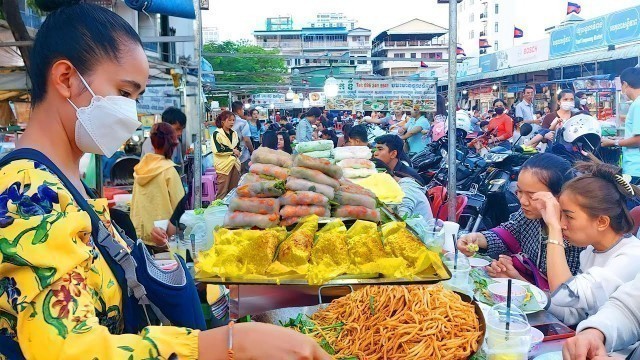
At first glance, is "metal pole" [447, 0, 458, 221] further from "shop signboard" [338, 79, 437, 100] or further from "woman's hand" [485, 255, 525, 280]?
"woman's hand" [485, 255, 525, 280]

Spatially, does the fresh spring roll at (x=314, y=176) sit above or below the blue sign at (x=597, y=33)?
below

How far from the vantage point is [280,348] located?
43.7 inches

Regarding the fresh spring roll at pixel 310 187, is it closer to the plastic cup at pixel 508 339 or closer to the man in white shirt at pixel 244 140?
the plastic cup at pixel 508 339

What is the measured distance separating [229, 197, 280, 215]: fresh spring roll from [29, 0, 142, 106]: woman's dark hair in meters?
1.47

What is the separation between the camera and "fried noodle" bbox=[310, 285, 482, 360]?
192 centimetres

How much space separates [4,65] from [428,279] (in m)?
6.07

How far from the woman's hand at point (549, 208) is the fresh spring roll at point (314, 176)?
1236mm

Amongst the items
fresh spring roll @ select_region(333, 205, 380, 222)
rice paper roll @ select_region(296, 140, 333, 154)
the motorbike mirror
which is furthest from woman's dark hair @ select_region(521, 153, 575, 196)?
the motorbike mirror

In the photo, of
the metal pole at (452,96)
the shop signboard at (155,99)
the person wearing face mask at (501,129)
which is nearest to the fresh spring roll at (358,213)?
the metal pole at (452,96)

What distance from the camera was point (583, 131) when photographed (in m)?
6.59

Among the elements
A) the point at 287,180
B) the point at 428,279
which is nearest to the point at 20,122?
the point at 287,180

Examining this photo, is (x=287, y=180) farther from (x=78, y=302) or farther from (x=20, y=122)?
(x=20, y=122)

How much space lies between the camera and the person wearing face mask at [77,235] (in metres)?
1.00

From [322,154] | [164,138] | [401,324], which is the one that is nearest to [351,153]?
[322,154]
